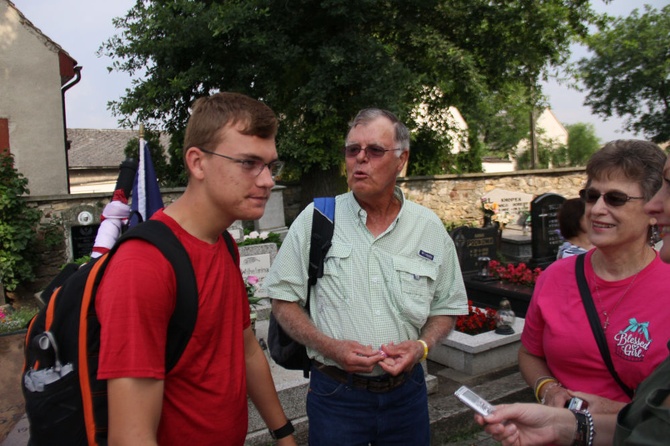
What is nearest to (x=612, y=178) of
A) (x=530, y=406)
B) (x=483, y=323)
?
(x=530, y=406)

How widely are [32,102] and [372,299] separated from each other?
1434 centimetres

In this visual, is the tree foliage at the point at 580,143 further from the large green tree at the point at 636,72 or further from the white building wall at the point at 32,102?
the white building wall at the point at 32,102

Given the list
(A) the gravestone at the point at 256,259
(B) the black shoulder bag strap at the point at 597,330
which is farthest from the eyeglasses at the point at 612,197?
(A) the gravestone at the point at 256,259

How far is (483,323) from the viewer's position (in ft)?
17.9

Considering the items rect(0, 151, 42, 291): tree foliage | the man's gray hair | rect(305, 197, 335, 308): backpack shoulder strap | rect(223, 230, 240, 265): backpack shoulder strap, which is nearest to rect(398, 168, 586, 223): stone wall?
rect(0, 151, 42, 291): tree foliage

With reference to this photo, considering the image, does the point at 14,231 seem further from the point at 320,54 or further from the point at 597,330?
the point at 597,330

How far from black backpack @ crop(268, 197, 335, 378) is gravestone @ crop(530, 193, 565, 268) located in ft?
24.6

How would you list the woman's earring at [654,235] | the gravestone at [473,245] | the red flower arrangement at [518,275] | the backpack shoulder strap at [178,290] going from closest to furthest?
the backpack shoulder strap at [178,290], the woman's earring at [654,235], the red flower arrangement at [518,275], the gravestone at [473,245]

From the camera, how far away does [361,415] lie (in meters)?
2.25

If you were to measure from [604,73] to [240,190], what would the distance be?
85.0ft

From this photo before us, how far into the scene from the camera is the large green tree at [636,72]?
21.8m

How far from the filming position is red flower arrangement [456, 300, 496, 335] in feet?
17.6

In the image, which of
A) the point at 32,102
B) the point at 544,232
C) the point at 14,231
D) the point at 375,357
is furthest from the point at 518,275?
the point at 32,102

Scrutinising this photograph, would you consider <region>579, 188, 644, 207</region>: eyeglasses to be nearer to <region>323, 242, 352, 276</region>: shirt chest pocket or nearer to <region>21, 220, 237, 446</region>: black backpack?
<region>323, 242, 352, 276</region>: shirt chest pocket
